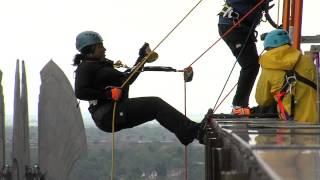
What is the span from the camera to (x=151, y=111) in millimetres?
6953

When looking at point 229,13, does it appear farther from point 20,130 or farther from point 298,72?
point 20,130

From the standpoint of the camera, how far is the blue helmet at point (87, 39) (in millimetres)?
7477

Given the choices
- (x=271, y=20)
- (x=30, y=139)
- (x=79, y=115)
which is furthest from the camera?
(x=30, y=139)

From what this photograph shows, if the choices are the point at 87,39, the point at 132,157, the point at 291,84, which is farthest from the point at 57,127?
the point at 291,84

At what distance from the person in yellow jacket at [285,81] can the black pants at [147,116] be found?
1.07 meters

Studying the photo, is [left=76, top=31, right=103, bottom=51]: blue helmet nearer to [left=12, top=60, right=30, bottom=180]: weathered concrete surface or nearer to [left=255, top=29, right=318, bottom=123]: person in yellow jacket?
[left=255, top=29, right=318, bottom=123]: person in yellow jacket

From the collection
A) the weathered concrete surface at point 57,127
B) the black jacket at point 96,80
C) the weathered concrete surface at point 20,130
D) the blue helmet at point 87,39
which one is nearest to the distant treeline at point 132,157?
the weathered concrete surface at point 20,130

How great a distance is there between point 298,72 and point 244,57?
6.53ft

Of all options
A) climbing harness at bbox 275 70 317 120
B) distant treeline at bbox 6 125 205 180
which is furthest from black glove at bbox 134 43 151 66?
distant treeline at bbox 6 125 205 180

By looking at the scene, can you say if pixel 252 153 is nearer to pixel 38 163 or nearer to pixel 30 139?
pixel 38 163

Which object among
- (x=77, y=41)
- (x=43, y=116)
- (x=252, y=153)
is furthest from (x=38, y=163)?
(x=252, y=153)

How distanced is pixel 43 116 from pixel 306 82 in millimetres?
13618

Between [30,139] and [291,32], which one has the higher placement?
[291,32]

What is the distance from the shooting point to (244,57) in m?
7.68
